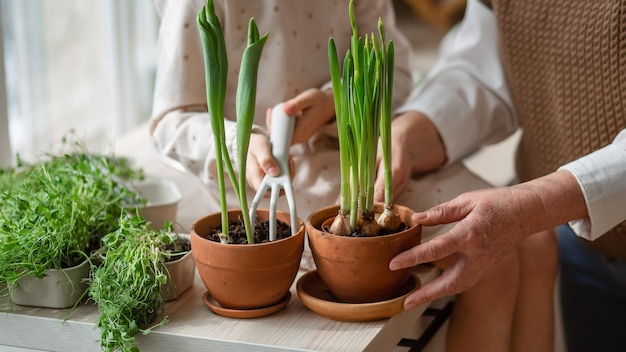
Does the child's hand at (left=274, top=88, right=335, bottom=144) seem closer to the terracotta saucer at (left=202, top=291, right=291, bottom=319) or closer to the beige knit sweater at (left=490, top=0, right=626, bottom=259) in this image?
the terracotta saucer at (left=202, top=291, right=291, bottom=319)

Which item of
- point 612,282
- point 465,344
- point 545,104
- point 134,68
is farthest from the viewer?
point 134,68

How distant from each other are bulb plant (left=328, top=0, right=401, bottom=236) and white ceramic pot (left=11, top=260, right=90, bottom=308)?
0.31m

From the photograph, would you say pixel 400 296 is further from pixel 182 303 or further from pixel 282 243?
pixel 182 303

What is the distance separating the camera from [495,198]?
41.1 inches

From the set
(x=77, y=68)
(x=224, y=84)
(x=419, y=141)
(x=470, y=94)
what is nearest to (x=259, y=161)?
(x=224, y=84)

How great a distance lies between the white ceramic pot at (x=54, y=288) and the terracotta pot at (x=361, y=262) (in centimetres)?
28

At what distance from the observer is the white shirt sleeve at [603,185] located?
1104mm

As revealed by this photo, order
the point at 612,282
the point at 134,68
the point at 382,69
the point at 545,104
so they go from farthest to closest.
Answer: the point at 134,68 → the point at 612,282 → the point at 545,104 → the point at 382,69

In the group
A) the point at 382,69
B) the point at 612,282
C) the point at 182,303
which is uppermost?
the point at 382,69

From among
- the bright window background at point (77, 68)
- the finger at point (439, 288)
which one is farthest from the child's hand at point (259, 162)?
the bright window background at point (77, 68)

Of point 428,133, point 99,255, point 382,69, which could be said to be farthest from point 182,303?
point 428,133

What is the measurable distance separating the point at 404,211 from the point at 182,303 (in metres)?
0.29

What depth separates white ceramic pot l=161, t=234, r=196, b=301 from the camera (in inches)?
42.6

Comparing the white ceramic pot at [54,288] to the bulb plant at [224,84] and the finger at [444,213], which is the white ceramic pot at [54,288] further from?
the finger at [444,213]
